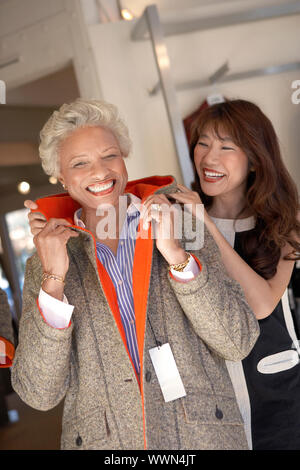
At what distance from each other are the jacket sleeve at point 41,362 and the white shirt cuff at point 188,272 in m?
0.34

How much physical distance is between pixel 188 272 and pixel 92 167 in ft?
1.62

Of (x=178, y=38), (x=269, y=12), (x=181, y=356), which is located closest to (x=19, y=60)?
(x=178, y=38)

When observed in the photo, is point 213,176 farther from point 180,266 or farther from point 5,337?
point 5,337

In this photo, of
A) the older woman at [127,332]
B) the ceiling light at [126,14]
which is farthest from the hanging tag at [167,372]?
the ceiling light at [126,14]

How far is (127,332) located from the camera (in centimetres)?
151

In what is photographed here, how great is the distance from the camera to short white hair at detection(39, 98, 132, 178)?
1668 millimetres

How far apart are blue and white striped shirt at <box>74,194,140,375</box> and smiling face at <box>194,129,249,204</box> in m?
0.47

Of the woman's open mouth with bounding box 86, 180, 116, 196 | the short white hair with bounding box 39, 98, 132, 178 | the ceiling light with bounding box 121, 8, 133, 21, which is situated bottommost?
the woman's open mouth with bounding box 86, 180, 116, 196

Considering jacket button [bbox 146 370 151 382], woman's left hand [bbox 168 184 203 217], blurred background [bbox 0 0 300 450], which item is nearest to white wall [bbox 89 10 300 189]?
blurred background [bbox 0 0 300 450]

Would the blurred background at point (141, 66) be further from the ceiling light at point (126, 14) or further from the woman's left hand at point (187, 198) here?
the woman's left hand at point (187, 198)

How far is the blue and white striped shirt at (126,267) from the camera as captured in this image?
151 centimetres

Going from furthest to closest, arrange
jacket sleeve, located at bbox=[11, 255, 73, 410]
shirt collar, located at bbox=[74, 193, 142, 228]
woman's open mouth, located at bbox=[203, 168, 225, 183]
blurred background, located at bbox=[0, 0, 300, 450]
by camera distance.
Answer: blurred background, located at bbox=[0, 0, 300, 450] < woman's open mouth, located at bbox=[203, 168, 225, 183] < shirt collar, located at bbox=[74, 193, 142, 228] < jacket sleeve, located at bbox=[11, 255, 73, 410]

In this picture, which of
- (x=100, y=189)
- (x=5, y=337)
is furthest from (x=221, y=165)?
(x=5, y=337)

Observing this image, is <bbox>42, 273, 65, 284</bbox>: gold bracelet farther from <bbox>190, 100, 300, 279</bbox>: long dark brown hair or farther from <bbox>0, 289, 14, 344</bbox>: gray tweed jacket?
<bbox>190, 100, 300, 279</bbox>: long dark brown hair
